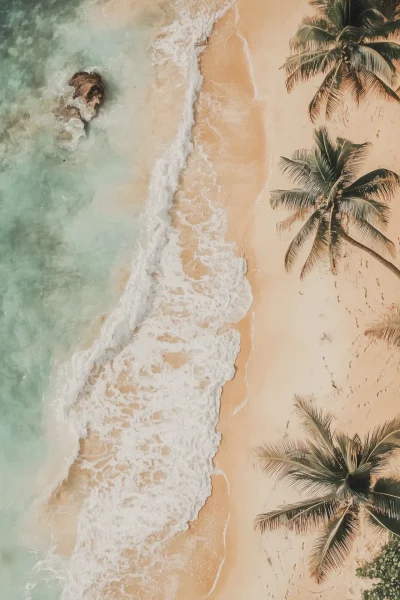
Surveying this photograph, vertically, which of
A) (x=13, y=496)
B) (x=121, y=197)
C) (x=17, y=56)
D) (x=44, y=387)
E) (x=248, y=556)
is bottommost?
(x=248, y=556)

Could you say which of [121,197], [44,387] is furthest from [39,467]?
[121,197]

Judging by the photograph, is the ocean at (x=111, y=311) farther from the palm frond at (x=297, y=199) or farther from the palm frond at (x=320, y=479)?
the palm frond at (x=320, y=479)

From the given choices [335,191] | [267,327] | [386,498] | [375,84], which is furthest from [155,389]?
[375,84]

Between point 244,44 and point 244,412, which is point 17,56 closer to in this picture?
point 244,44

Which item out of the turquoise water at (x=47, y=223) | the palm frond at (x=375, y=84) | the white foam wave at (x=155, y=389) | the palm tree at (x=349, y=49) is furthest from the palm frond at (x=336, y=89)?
the turquoise water at (x=47, y=223)

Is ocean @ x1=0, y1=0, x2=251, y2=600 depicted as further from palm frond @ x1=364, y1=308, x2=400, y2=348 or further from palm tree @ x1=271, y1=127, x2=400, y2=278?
palm tree @ x1=271, y1=127, x2=400, y2=278

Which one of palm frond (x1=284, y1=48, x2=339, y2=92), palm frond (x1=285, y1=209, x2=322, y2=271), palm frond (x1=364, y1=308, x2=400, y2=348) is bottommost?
palm frond (x1=364, y1=308, x2=400, y2=348)

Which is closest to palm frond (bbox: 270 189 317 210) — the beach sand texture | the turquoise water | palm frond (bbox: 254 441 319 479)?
the beach sand texture
